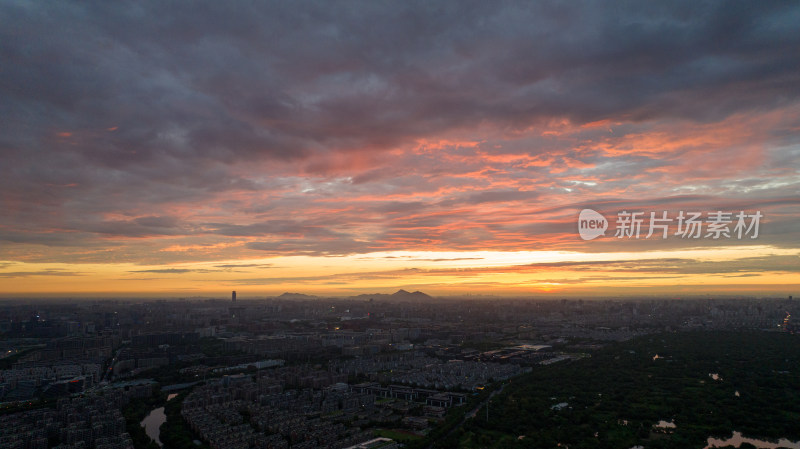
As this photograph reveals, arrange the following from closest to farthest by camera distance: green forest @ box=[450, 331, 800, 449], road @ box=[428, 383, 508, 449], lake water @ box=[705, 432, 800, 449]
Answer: lake water @ box=[705, 432, 800, 449]
green forest @ box=[450, 331, 800, 449]
road @ box=[428, 383, 508, 449]

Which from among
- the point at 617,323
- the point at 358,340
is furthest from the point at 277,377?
the point at 617,323

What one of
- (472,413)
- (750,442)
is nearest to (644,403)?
(750,442)

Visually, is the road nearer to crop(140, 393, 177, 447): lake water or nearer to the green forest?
the green forest

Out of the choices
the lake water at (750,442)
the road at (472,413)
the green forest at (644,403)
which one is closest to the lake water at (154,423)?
Answer: the road at (472,413)

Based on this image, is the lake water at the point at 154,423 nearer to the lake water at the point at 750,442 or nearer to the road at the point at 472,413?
the road at the point at 472,413

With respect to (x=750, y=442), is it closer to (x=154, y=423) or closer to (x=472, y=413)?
(x=472, y=413)

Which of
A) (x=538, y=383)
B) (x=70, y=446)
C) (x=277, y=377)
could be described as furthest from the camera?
(x=277, y=377)

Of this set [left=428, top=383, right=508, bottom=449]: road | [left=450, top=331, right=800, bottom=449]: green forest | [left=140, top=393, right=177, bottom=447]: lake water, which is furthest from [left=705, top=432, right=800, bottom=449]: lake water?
[left=140, top=393, right=177, bottom=447]: lake water

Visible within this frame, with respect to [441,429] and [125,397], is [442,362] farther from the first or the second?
[125,397]
